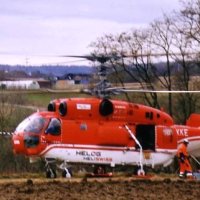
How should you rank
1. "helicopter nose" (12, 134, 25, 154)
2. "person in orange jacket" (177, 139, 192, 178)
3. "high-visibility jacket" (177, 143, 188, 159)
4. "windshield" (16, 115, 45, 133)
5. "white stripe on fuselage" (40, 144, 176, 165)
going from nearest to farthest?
1. "helicopter nose" (12, 134, 25, 154)
2. "windshield" (16, 115, 45, 133)
3. "white stripe on fuselage" (40, 144, 176, 165)
4. "person in orange jacket" (177, 139, 192, 178)
5. "high-visibility jacket" (177, 143, 188, 159)

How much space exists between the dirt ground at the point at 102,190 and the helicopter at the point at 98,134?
4684mm

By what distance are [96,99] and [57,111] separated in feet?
4.87

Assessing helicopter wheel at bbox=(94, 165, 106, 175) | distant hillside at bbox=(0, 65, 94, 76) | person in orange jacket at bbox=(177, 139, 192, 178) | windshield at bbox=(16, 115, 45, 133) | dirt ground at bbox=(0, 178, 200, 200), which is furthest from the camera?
distant hillside at bbox=(0, 65, 94, 76)

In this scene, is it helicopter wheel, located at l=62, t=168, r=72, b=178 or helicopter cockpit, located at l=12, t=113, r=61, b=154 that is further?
helicopter wheel, located at l=62, t=168, r=72, b=178

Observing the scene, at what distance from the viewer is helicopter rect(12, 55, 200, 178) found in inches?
1079

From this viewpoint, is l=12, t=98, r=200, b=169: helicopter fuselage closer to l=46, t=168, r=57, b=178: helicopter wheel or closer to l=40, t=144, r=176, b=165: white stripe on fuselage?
l=40, t=144, r=176, b=165: white stripe on fuselage

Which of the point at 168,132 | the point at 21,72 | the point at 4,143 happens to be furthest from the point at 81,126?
the point at 21,72

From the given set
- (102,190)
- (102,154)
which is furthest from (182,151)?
(102,190)

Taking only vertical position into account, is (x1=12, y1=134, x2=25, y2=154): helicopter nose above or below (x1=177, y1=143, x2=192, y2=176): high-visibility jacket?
above

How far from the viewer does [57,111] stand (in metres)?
27.7

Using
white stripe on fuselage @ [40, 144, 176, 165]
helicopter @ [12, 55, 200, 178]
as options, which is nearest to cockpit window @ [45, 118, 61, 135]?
helicopter @ [12, 55, 200, 178]

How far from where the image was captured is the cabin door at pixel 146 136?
29.0m

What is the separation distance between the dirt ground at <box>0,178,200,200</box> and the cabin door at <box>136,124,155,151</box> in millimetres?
5389

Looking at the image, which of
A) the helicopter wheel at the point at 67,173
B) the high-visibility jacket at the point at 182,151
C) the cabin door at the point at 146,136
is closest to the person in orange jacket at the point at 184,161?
the high-visibility jacket at the point at 182,151
